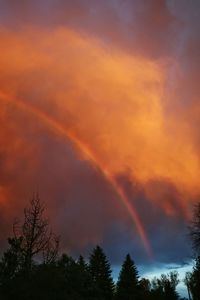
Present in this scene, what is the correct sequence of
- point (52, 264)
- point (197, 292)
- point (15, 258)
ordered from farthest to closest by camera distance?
point (197, 292) → point (15, 258) → point (52, 264)

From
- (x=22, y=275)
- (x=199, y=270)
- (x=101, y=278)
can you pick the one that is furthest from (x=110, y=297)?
(x=22, y=275)

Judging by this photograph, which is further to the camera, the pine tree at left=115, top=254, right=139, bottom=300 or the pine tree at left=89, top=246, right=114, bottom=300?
the pine tree at left=89, top=246, right=114, bottom=300

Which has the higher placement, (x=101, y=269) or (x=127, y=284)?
(x=101, y=269)

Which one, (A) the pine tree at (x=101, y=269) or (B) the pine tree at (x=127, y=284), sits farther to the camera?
(A) the pine tree at (x=101, y=269)

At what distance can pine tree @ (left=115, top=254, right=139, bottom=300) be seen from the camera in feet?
274

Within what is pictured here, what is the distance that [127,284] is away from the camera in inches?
3369

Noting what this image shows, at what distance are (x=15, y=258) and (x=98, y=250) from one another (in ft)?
191

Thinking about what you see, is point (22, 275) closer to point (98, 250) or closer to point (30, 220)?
point (30, 220)

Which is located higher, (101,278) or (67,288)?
(101,278)

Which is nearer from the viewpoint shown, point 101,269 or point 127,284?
point 127,284

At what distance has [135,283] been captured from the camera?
3428 inches

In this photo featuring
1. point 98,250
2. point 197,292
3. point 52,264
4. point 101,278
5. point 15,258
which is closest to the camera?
point 52,264

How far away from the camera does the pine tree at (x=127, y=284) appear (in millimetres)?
83637

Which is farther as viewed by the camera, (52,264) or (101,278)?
(101,278)
